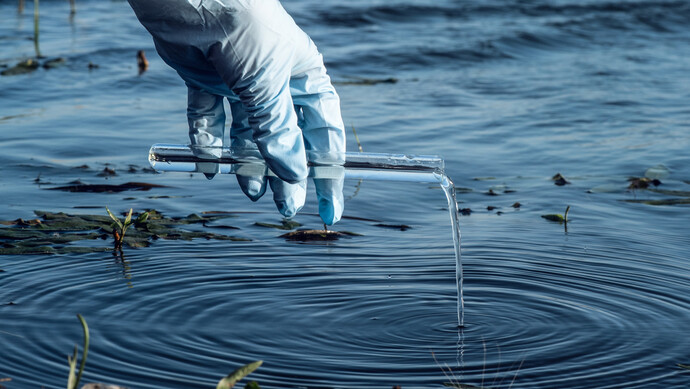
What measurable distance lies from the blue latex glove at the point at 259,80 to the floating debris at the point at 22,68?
641cm

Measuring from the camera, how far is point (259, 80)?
290cm

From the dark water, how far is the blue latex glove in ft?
1.82

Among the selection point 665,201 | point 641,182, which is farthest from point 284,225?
point 641,182

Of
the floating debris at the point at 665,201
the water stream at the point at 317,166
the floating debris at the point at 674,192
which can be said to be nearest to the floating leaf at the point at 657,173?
the floating debris at the point at 674,192

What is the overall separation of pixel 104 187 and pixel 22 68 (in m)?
4.51

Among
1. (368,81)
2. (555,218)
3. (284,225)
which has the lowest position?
(368,81)

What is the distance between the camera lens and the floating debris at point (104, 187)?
209 inches

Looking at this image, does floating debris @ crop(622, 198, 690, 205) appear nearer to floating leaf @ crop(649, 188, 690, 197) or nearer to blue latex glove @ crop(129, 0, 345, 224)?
floating leaf @ crop(649, 188, 690, 197)

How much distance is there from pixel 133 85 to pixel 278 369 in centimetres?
649

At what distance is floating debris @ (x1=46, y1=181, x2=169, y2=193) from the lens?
531cm

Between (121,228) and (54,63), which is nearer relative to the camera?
(121,228)

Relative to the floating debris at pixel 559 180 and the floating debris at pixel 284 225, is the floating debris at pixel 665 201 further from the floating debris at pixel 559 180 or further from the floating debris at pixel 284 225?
the floating debris at pixel 284 225

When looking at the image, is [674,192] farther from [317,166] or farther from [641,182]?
[317,166]

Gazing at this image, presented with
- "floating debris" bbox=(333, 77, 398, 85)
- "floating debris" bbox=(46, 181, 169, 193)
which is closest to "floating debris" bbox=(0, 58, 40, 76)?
"floating debris" bbox=(333, 77, 398, 85)
